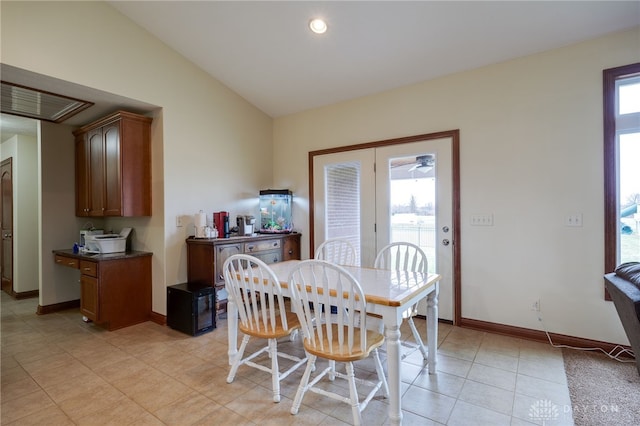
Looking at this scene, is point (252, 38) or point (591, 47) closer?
point (591, 47)

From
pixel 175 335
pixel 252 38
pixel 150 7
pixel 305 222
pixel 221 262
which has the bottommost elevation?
pixel 175 335

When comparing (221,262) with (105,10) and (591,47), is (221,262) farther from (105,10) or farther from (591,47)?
(591,47)

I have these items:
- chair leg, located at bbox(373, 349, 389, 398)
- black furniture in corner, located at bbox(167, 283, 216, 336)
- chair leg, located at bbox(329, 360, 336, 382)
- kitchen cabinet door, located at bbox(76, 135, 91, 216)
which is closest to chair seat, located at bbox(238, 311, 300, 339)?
chair leg, located at bbox(329, 360, 336, 382)

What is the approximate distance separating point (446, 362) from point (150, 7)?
420 cm

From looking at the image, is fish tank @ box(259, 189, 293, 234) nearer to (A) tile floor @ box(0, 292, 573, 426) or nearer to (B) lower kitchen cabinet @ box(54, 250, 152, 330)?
(B) lower kitchen cabinet @ box(54, 250, 152, 330)

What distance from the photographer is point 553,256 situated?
2.82 m

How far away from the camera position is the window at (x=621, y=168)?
8.40 ft

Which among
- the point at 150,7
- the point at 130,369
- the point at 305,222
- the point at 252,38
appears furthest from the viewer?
the point at 305,222

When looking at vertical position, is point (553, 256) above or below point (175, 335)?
above

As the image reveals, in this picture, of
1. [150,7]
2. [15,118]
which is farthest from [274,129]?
[15,118]

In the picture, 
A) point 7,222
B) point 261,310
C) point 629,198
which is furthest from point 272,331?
point 7,222

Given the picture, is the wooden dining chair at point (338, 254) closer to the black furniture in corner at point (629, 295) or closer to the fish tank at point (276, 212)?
the fish tank at point (276, 212)

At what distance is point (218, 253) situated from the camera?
3365 mm

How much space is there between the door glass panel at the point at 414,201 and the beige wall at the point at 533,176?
0.33 meters
